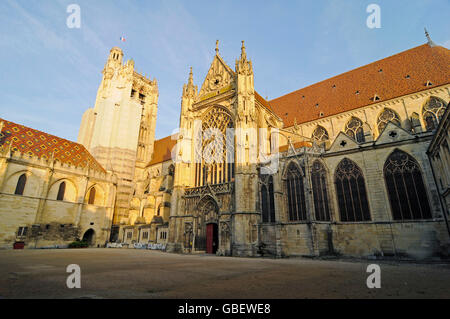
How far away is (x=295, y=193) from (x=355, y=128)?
1080 cm

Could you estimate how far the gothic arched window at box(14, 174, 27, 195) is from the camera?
22.3 m

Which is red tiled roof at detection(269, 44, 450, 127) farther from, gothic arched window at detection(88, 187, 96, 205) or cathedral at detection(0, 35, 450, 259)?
gothic arched window at detection(88, 187, 96, 205)

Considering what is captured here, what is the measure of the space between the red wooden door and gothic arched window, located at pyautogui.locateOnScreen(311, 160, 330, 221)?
8.65m

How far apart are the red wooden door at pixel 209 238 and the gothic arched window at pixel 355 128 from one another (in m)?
15.8

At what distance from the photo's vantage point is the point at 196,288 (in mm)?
4625

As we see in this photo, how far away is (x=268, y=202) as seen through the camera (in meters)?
17.6

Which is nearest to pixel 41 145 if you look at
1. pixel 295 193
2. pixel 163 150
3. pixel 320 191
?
pixel 163 150

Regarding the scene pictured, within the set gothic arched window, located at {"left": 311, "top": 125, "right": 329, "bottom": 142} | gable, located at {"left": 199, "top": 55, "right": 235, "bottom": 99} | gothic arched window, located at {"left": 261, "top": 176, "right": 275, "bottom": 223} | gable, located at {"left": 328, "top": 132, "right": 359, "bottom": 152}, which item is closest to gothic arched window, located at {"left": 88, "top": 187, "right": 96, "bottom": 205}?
gable, located at {"left": 199, "top": 55, "right": 235, "bottom": 99}

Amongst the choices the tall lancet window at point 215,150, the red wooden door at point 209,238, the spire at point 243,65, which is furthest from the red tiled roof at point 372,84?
the red wooden door at point 209,238

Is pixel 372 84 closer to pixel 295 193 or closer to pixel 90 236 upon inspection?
pixel 295 193

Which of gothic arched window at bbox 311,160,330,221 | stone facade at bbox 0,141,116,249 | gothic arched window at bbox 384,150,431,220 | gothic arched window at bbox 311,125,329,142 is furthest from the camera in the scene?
gothic arched window at bbox 311,125,329,142

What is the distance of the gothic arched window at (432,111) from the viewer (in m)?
18.7
